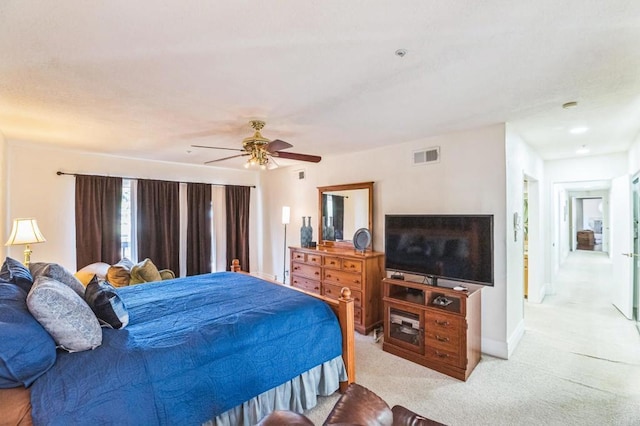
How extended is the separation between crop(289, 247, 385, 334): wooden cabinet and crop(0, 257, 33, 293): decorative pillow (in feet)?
10.2

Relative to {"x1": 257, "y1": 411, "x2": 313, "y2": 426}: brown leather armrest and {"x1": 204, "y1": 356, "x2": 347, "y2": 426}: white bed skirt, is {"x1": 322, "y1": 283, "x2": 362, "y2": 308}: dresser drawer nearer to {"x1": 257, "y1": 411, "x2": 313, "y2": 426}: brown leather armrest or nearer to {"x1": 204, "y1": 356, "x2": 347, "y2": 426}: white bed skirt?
{"x1": 204, "y1": 356, "x2": 347, "y2": 426}: white bed skirt

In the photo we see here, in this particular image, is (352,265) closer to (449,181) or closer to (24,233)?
(449,181)

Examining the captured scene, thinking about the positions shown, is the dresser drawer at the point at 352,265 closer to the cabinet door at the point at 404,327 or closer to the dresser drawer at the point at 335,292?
the dresser drawer at the point at 335,292

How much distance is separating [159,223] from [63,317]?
3820mm

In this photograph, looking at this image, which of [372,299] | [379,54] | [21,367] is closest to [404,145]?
[372,299]

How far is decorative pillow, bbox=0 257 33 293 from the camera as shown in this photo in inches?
75.4

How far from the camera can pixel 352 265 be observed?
4035 mm

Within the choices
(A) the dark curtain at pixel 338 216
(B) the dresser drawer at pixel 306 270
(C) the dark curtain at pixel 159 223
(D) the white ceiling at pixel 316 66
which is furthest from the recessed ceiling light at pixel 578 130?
(C) the dark curtain at pixel 159 223

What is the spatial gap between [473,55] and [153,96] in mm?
2335

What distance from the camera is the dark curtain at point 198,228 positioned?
553 centimetres

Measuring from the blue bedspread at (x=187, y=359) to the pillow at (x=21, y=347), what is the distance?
2.4 inches

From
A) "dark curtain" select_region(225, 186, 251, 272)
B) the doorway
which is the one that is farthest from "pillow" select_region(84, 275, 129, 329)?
the doorway

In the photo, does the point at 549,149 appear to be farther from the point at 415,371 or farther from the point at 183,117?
the point at 183,117

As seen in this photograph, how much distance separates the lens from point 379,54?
1.79m
